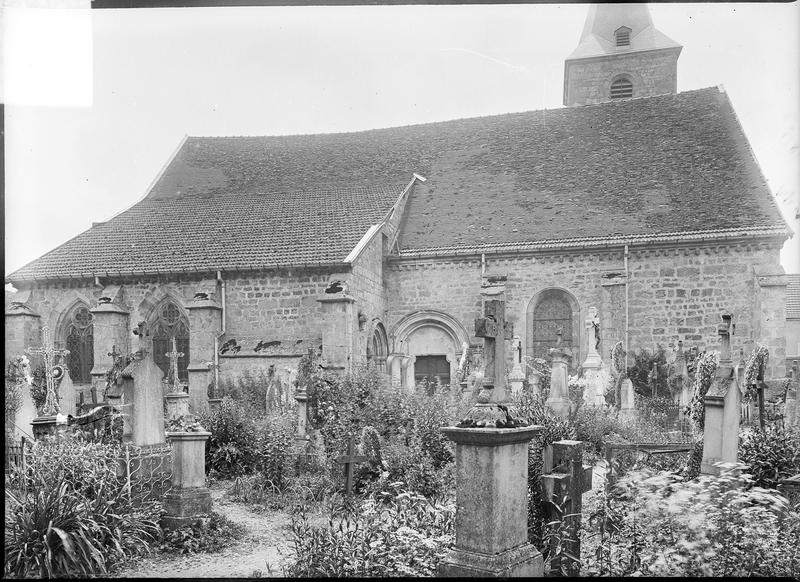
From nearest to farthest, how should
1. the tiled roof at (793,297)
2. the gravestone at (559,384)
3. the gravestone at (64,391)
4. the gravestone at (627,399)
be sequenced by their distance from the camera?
the gravestone at (64,391) < the gravestone at (559,384) < the tiled roof at (793,297) < the gravestone at (627,399)

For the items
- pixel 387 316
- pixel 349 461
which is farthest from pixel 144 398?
pixel 387 316

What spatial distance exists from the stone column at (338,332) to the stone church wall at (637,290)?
2.43 meters

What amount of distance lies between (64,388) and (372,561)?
8850 mm

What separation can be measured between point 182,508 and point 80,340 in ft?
39.9

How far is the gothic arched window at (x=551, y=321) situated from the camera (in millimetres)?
17812

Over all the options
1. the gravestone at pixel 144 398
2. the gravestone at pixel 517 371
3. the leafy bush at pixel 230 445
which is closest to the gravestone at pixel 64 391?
the leafy bush at pixel 230 445

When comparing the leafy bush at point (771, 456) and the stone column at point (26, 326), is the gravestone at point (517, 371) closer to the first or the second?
the leafy bush at point (771, 456)

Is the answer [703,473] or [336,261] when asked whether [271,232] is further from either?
[703,473]

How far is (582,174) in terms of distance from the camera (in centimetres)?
1770

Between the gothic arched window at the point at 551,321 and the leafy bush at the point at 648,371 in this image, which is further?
the gothic arched window at the point at 551,321

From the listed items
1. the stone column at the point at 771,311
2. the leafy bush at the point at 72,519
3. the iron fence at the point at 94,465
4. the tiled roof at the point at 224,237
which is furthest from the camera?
the tiled roof at the point at 224,237

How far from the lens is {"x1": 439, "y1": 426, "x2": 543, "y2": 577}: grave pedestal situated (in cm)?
516

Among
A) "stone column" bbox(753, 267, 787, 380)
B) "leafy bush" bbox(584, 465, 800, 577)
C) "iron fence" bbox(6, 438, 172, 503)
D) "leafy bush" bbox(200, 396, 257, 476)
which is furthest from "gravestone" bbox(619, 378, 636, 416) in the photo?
"iron fence" bbox(6, 438, 172, 503)

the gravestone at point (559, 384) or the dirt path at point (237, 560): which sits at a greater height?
the gravestone at point (559, 384)
